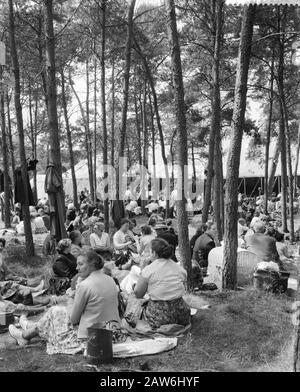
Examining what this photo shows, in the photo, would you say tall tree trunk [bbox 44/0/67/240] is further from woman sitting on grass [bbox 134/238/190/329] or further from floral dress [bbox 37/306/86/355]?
floral dress [bbox 37/306/86/355]

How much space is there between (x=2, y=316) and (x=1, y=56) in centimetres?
498

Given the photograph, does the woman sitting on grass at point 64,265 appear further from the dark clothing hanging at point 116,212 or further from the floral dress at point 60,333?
the dark clothing hanging at point 116,212

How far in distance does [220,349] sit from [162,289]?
0.91 meters

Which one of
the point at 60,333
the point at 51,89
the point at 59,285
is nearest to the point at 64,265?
the point at 59,285

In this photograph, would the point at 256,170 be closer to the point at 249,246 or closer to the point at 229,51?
the point at 229,51

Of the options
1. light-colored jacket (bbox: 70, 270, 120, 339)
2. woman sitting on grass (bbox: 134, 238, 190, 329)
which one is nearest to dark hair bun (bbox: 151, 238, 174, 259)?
woman sitting on grass (bbox: 134, 238, 190, 329)

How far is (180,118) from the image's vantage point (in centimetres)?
720

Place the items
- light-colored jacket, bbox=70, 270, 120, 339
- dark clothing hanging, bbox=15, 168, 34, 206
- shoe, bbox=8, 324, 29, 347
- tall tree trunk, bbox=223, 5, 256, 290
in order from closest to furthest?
light-colored jacket, bbox=70, 270, 120, 339 → shoe, bbox=8, 324, 29, 347 → tall tree trunk, bbox=223, 5, 256, 290 → dark clothing hanging, bbox=15, 168, 34, 206

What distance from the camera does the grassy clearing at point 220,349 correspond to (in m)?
4.74

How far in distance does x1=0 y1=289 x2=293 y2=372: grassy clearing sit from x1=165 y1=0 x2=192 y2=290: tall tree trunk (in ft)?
3.40

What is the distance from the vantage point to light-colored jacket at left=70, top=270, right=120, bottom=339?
4910 mm

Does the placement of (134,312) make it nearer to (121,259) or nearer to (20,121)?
(121,259)
